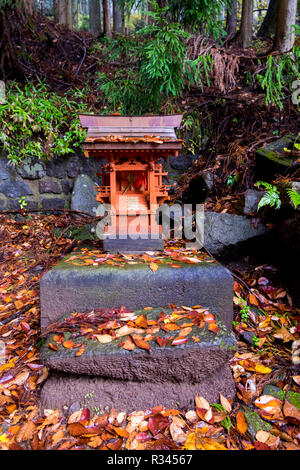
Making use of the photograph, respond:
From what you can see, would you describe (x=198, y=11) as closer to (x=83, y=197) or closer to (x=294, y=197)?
(x=294, y=197)

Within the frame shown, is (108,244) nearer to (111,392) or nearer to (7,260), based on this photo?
(111,392)

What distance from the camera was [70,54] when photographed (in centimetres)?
681

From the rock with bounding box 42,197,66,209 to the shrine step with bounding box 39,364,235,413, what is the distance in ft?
11.9

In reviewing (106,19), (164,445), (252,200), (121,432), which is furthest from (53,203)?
(106,19)

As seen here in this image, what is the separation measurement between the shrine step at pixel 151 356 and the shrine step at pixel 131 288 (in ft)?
1.46

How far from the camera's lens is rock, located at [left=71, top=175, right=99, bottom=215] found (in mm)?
5121

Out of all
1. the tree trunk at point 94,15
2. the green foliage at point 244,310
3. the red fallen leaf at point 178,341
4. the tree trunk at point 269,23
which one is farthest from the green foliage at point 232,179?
the tree trunk at point 94,15

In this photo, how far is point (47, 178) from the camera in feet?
17.0

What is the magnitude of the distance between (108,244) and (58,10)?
361 inches

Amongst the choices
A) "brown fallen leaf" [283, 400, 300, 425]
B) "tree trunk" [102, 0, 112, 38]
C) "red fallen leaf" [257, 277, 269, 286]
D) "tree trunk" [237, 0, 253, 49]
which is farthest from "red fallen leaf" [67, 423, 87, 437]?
"tree trunk" [237, 0, 253, 49]

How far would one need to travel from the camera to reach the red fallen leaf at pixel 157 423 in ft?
6.21

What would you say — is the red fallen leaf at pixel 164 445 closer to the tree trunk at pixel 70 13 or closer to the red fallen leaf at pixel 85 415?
the red fallen leaf at pixel 85 415

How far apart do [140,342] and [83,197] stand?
364 centimetres

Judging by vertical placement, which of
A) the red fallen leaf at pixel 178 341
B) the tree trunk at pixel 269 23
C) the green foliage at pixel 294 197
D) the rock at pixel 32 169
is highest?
the tree trunk at pixel 269 23
